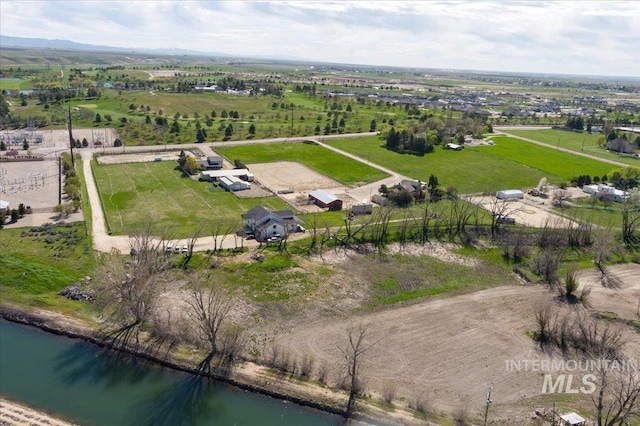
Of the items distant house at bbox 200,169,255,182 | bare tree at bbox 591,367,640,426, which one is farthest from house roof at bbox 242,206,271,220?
bare tree at bbox 591,367,640,426

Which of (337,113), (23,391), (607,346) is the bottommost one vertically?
(23,391)

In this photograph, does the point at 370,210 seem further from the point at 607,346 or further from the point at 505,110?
the point at 505,110

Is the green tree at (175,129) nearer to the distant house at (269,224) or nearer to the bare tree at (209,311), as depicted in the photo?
the distant house at (269,224)

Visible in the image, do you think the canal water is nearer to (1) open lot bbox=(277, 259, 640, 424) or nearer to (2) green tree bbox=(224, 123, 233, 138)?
(1) open lot bbox=(277, 259, 640, 424)

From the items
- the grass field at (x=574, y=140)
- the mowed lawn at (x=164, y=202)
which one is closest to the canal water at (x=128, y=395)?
the mowed lawn at (x=164, y=202)

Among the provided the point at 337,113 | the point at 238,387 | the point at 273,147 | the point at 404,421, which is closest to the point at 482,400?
the point at 404,421

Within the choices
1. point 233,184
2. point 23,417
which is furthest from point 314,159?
point 23,417
